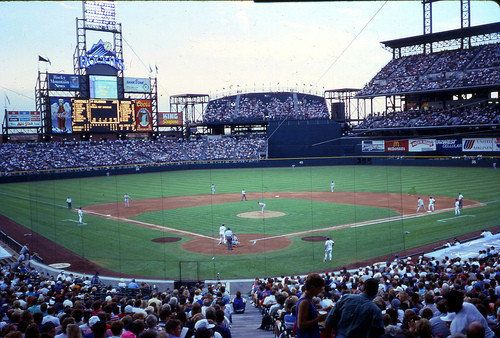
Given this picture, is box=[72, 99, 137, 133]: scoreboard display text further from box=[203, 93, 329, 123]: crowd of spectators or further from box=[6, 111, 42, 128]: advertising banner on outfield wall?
box=[203, 93, 329, 123]: crowd of spectators

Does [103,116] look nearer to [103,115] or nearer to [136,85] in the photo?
[103,115]

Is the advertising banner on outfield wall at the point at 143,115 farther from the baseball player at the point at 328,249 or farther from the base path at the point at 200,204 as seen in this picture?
the baseball player at the point at 328,249

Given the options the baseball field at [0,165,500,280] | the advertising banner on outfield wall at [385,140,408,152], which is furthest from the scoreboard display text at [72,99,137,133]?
the advertising banner on outfield wall at [385,140,408,152]

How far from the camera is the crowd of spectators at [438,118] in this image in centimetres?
5898

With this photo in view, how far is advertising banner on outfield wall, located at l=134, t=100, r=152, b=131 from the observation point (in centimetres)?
7600

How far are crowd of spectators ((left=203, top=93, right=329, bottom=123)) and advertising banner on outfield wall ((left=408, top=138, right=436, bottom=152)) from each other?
36.0m

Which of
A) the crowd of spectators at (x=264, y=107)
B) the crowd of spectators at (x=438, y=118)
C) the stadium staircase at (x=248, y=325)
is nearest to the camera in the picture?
the stadium staircase at (x=248, y=325)

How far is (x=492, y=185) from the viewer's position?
133 feet

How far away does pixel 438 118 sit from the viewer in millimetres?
64625

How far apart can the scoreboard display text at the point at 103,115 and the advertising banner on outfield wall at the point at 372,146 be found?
1412 inches

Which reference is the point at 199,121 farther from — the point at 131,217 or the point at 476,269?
the point at 476,269

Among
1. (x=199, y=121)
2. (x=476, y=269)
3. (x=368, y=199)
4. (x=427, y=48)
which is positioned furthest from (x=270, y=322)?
(x=199, y=121)

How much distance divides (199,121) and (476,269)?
305ft

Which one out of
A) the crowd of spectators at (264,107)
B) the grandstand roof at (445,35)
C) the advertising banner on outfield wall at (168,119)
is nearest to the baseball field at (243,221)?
the grandstand roof at (445,35)
